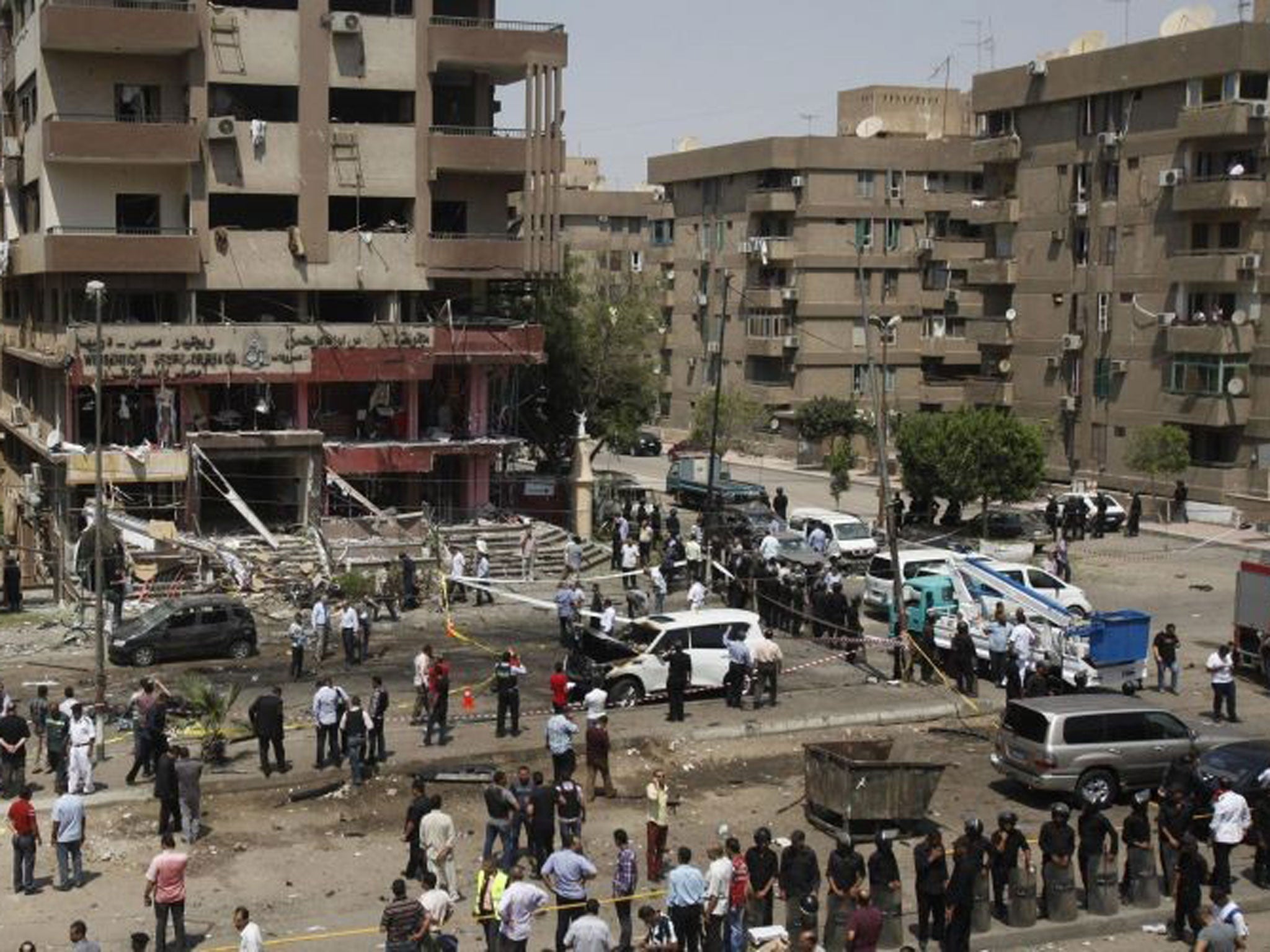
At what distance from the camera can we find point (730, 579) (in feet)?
126

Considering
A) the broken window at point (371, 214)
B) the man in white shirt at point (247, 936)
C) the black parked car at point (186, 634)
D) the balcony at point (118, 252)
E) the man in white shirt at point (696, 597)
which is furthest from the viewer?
the broken window at point (371, 214)

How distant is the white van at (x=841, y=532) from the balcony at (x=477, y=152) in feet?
42.8

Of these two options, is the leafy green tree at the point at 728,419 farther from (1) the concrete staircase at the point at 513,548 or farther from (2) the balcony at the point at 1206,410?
(1) the concrete staircase at the point at 513,548

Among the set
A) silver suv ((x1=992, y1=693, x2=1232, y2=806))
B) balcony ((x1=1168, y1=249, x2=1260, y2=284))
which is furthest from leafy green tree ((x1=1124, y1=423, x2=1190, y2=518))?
silver suv ((x1=992, y1=693, x2=1232, y2=806))

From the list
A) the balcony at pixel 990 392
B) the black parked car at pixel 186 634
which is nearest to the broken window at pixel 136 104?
the black parked car at pixel 186 634

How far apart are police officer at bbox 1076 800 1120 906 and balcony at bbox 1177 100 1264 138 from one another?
41.1 meters

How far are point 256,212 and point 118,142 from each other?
4.46m

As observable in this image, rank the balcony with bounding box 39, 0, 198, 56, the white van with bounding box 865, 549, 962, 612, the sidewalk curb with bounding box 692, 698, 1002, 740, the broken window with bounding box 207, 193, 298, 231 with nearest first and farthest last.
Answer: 1. the sidewalk curb with bounding box 692, 698, 1002, 740
2. the white van with bounding box 865, 549, 962, 612
3. the balcony with bounding box 39, 0, 198, 56
4. the broken window with bounding box 207, 193, 298, 231

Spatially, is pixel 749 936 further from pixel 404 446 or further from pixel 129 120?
pixel 129 120

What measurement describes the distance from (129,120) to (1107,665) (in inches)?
1228

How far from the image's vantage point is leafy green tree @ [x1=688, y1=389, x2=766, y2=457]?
222ft

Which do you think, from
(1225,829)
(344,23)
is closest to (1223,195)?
(344,23)

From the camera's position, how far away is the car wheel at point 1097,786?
24438 millimetres

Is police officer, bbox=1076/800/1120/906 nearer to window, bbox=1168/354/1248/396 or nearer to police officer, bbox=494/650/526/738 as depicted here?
police officer, bbox=494/650/526/738
